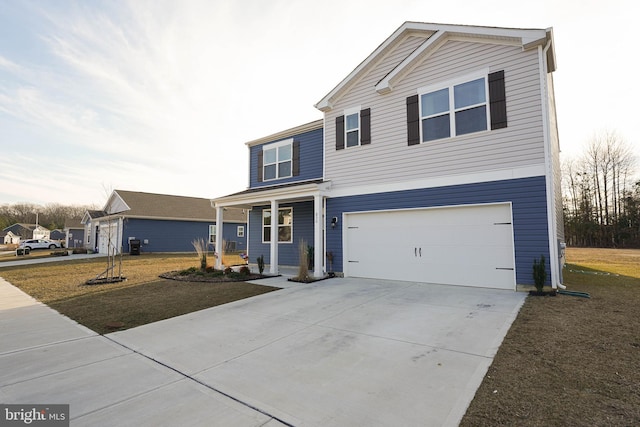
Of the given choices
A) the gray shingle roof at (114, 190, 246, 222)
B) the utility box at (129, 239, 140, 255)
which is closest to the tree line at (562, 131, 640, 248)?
the gray shingle roof at (114, 190, 246, 222)

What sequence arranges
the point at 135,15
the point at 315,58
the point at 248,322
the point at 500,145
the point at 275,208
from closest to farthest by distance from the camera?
the point at 248,322 < the point at 500,145 < the point at 135,15 < the point at 315,58 < the point at 275,208

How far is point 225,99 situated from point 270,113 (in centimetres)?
242

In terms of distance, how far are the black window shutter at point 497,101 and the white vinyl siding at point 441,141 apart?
112 mm

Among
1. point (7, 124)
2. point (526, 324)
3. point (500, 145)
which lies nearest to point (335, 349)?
point (526, 324)

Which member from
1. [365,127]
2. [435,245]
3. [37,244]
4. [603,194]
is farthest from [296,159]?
[37,244]

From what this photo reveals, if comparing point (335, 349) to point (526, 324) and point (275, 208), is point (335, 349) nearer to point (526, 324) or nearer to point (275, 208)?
point (526, 324)

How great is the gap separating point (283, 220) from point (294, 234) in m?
0.92

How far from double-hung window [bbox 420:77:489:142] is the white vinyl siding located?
0.25m

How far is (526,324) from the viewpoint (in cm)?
487

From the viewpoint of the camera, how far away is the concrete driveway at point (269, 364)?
2.75 meters

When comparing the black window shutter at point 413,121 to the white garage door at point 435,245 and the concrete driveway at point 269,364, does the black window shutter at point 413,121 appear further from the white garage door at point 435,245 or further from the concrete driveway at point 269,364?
the concrete driveway at point 269,364

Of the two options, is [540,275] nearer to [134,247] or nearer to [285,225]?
[285,225]

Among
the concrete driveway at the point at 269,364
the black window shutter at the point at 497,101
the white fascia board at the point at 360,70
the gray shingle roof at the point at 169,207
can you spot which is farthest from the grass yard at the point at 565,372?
the gray shingle roof at the point at 169,207

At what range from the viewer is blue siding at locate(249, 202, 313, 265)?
41.1 feet
